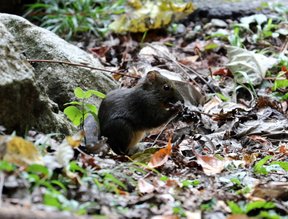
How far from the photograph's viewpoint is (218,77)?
8.50 m

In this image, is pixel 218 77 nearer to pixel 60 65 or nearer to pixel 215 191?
pixel 60 65

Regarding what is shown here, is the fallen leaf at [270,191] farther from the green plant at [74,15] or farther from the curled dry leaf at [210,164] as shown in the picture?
the green plant at [74,15]

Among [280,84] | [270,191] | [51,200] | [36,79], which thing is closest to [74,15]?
[280,84]

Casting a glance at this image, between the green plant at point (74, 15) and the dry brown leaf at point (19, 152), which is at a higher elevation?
the dry brown leaf at point (19, 152)

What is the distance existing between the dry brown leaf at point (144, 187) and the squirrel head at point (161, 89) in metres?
2.06

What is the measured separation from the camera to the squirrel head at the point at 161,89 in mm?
6266

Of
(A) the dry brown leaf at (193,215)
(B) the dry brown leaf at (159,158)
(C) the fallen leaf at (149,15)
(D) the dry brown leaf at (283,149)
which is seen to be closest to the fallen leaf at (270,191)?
(A) the dry brown leaf at (193,215)

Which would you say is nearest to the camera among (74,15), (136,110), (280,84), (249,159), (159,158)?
(159,158)

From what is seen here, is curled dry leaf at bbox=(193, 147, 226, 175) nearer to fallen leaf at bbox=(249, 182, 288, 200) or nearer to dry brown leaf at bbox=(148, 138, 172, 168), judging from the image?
dry brown leaf at bbox=(148, 138, 172, 168)

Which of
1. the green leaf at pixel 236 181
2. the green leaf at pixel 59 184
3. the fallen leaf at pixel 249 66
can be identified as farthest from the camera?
the fallen leaf at pixel 249 66

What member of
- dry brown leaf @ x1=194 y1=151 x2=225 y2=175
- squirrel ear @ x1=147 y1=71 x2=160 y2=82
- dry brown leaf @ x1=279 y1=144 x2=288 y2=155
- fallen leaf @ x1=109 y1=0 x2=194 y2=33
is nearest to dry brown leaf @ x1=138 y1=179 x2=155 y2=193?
dry brown leaf @ x1=194 y1=151 x2=225 y2=175

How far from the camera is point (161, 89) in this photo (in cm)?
630

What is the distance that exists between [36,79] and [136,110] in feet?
5.30

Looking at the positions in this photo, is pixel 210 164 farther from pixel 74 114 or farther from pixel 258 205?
pixel 258 205
